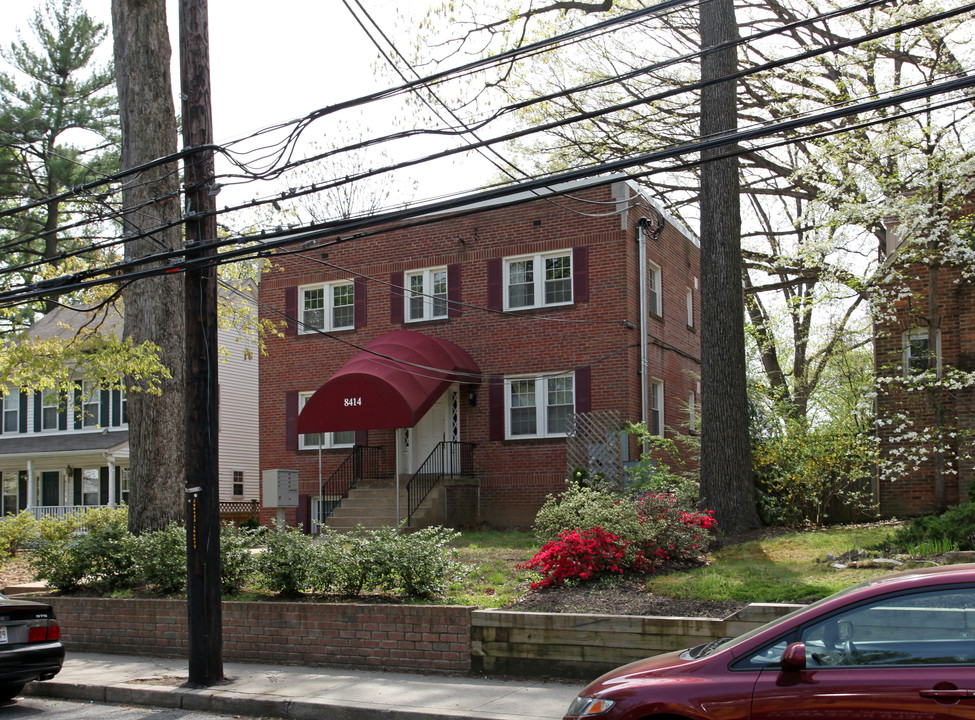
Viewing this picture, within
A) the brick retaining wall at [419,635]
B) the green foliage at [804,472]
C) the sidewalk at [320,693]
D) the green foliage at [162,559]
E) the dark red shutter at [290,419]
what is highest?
the dark red shutter at [290,419]

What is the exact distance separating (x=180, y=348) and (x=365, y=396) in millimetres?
5729

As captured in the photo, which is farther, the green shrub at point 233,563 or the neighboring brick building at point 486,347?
the neighboring brick building at point 486,347

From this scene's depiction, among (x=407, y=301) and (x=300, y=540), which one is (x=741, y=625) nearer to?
(x=300, y=540)

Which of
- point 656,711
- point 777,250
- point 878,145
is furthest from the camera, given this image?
point 777,250

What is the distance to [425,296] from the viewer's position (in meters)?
22.1

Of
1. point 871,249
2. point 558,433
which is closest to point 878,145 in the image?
point 871,249

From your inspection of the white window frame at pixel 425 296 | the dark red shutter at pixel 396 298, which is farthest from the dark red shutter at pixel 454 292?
the dark red shutter at pixel 396 298

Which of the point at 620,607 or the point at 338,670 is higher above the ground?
the point at 620,607

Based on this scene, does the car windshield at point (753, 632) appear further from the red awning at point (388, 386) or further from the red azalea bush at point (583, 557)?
the red awning at point (388, 386)

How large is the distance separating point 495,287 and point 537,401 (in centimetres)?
293

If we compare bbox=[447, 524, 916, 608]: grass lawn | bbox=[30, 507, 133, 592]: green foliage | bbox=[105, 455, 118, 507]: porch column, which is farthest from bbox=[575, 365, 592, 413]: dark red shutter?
bbox=[105, 455, 118, 507]: porch column

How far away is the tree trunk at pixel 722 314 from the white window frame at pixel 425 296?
30.1 feet

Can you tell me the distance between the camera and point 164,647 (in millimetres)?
12016

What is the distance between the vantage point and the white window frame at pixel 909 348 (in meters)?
15.5
